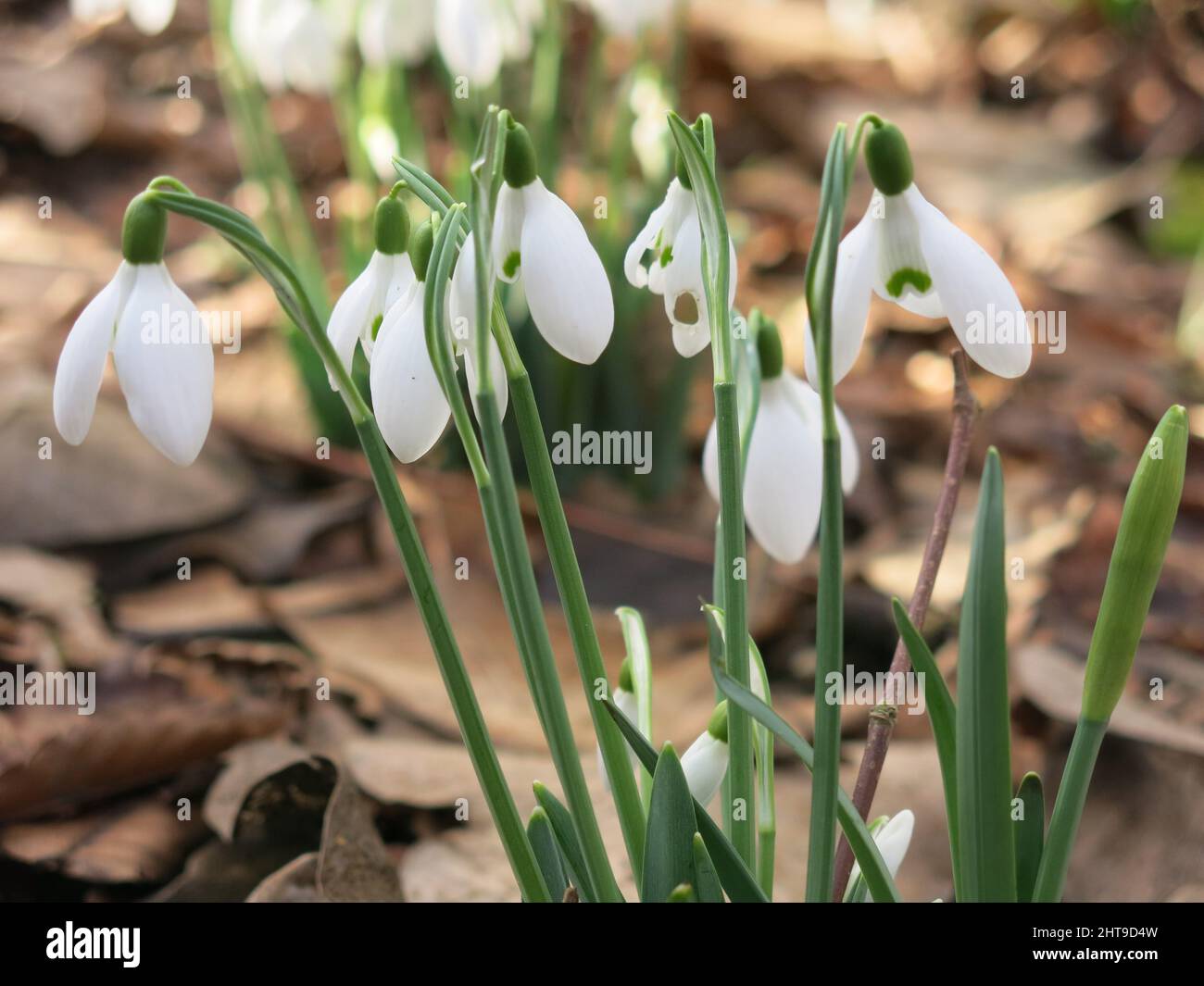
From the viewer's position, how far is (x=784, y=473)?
2.06 feet

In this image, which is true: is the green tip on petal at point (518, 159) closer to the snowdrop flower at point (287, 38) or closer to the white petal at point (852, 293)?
the white petal at point (852, 293)

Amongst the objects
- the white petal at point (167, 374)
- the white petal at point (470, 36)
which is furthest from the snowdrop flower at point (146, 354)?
the white petal at point (470, 36)

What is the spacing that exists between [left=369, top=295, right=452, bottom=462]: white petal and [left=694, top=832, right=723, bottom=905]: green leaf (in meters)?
0.21

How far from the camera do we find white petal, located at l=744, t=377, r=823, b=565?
2.06 feet

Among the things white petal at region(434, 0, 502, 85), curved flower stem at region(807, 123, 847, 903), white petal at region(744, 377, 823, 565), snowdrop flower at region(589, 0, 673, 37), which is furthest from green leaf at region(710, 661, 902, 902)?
snowdrop flower at region(589, 0, 673, 37)

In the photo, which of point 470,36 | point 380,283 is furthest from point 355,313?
point 470,36

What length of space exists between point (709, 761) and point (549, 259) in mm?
256

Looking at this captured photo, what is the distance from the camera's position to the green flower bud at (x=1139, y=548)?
53cm

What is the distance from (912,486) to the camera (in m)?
1.65

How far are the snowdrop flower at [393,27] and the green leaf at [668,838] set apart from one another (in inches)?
45.0

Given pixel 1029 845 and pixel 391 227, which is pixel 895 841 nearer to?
pixel 1029 845

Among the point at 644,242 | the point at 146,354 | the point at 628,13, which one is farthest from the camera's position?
the point at 628,13
